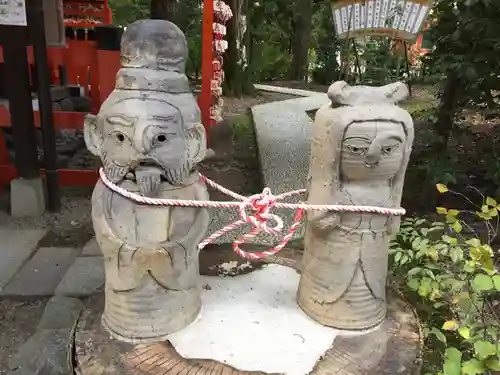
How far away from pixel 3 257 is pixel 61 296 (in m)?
0.82

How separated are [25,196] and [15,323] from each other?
4.36 ft

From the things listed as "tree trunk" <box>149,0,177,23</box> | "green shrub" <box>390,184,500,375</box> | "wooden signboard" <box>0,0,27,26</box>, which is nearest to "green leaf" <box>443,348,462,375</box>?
"green shrub" <box>390,184,500,375</box>

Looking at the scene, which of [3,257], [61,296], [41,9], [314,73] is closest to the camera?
[61,296]

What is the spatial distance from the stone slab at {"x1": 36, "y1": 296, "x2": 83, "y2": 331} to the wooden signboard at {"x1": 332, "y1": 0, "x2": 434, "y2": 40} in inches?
95.2

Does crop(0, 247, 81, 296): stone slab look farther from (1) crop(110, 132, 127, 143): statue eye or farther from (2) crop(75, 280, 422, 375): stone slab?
(1) crop(110, 132, 127, 143): statue eye

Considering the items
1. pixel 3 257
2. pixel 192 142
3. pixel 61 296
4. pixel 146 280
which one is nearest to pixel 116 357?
pixel 146 280

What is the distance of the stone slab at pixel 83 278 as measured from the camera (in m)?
2.63

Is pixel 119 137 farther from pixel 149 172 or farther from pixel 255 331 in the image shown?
pixel 255 331

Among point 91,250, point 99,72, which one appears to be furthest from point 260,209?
point 99,72

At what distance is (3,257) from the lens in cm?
312

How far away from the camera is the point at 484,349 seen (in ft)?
4.25

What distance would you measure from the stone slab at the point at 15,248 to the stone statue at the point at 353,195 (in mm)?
2068

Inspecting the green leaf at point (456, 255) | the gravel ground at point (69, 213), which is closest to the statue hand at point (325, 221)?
the green leaf at point (456, 255)

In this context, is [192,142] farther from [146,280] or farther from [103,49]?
[103,49]
